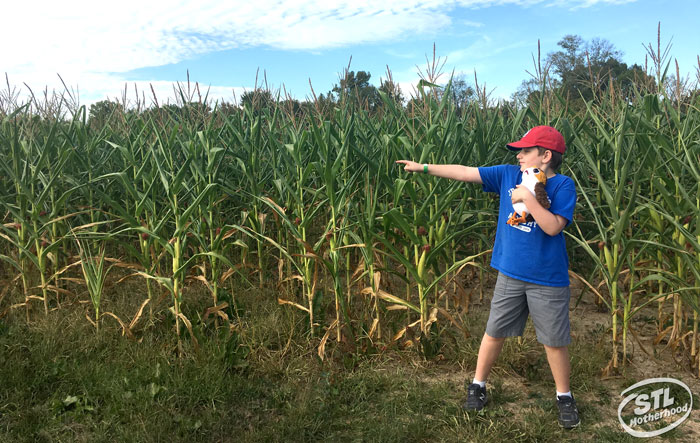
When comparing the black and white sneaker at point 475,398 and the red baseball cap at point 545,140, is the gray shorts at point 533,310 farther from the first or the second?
the red baseball cap at point 545,140

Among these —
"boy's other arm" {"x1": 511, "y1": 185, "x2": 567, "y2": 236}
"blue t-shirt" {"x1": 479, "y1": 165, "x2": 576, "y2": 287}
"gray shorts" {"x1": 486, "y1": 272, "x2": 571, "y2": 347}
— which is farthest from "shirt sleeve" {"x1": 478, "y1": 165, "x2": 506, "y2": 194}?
"gray shorts" {"x1": 486, "y1": 272, "x2": 571, "y2": 347}

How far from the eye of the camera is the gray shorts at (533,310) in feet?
8.78

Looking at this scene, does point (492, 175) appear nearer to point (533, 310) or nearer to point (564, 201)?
point (564, 201)

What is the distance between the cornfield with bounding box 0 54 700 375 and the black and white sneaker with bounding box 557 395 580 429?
0.59 m

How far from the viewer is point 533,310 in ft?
8.99

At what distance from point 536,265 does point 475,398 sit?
868 millimetres

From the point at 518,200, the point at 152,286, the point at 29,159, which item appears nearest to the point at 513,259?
the point at 518,200

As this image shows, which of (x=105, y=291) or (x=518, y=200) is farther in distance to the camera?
(x=105, y=291)

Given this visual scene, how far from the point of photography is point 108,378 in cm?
316

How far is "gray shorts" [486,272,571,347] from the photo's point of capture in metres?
2.68

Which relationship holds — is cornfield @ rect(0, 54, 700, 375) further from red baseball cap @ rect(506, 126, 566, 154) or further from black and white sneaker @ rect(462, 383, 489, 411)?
black and white sneaker @ rect(462, 383, 489, 411)

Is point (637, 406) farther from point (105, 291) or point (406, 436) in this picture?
point (105, 291)

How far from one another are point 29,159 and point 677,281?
489 centimetres

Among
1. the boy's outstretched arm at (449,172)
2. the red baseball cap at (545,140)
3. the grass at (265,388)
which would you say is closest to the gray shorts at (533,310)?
the grass at (265,388)
